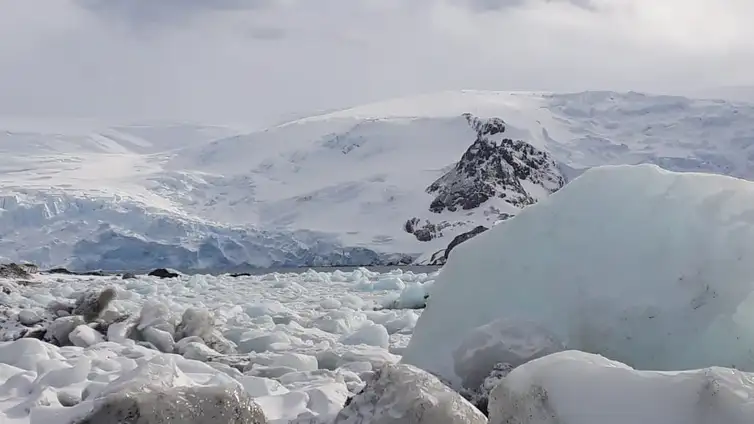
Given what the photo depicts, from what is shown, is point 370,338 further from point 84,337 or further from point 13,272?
point 13,272

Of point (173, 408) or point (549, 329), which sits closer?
point (173, 408)

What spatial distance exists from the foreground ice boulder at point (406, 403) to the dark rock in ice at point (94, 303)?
495 cm

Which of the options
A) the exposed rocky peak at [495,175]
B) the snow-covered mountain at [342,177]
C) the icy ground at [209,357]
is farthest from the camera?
the exposed rocky peak at [495,175]

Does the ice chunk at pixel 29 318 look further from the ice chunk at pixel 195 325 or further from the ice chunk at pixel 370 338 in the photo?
the ice chunk at pixel 370 338

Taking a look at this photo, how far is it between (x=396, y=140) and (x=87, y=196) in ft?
149

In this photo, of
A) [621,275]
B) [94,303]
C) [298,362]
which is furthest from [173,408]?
[94,303]

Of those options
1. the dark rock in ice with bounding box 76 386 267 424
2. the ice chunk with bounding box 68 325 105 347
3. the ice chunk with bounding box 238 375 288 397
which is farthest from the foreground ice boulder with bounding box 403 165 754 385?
the ice chunk with bounding box 68 325 105 347

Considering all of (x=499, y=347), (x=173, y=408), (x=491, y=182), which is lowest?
(x=491, y=182)

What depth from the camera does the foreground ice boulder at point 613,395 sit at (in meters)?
2.40

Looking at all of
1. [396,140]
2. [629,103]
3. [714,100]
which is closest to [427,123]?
[396,140]

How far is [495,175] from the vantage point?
93938 millimetres

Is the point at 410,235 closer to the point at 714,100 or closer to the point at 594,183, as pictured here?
the point at 714,100

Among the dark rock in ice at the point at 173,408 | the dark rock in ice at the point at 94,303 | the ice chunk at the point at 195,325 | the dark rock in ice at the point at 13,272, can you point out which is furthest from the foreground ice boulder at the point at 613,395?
the dark rock in ice at the point at 13,272

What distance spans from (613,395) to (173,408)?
1586mm
